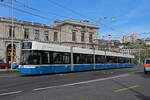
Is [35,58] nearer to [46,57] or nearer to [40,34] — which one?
[46,57]

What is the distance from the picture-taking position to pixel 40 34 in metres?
43.8

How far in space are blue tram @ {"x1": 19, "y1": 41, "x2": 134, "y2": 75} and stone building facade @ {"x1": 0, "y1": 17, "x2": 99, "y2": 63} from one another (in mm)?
17870

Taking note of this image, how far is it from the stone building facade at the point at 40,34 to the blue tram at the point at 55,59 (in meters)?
17.9

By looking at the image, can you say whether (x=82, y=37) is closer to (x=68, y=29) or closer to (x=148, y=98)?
(x=68, y=29)

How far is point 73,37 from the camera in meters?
49.7

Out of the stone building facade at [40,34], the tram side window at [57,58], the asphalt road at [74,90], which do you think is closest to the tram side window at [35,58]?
the tram side window at [57,58]

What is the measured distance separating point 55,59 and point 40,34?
93.9 ft

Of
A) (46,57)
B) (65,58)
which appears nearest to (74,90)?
(46,57)

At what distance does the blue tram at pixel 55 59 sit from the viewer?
1452cm

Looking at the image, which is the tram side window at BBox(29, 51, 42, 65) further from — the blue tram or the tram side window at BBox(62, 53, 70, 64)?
the tram side window at BBox(62, 53, 70, 64)

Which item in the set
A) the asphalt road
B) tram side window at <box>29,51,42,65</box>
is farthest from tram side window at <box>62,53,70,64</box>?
the asphalt road

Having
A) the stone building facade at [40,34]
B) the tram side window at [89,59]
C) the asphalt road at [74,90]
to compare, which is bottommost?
→ the asphalt road at [74,90]

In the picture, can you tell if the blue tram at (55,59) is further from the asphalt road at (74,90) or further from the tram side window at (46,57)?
the asphalt road at (74,90)

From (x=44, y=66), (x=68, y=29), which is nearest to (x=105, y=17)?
(x=44, y=66)
